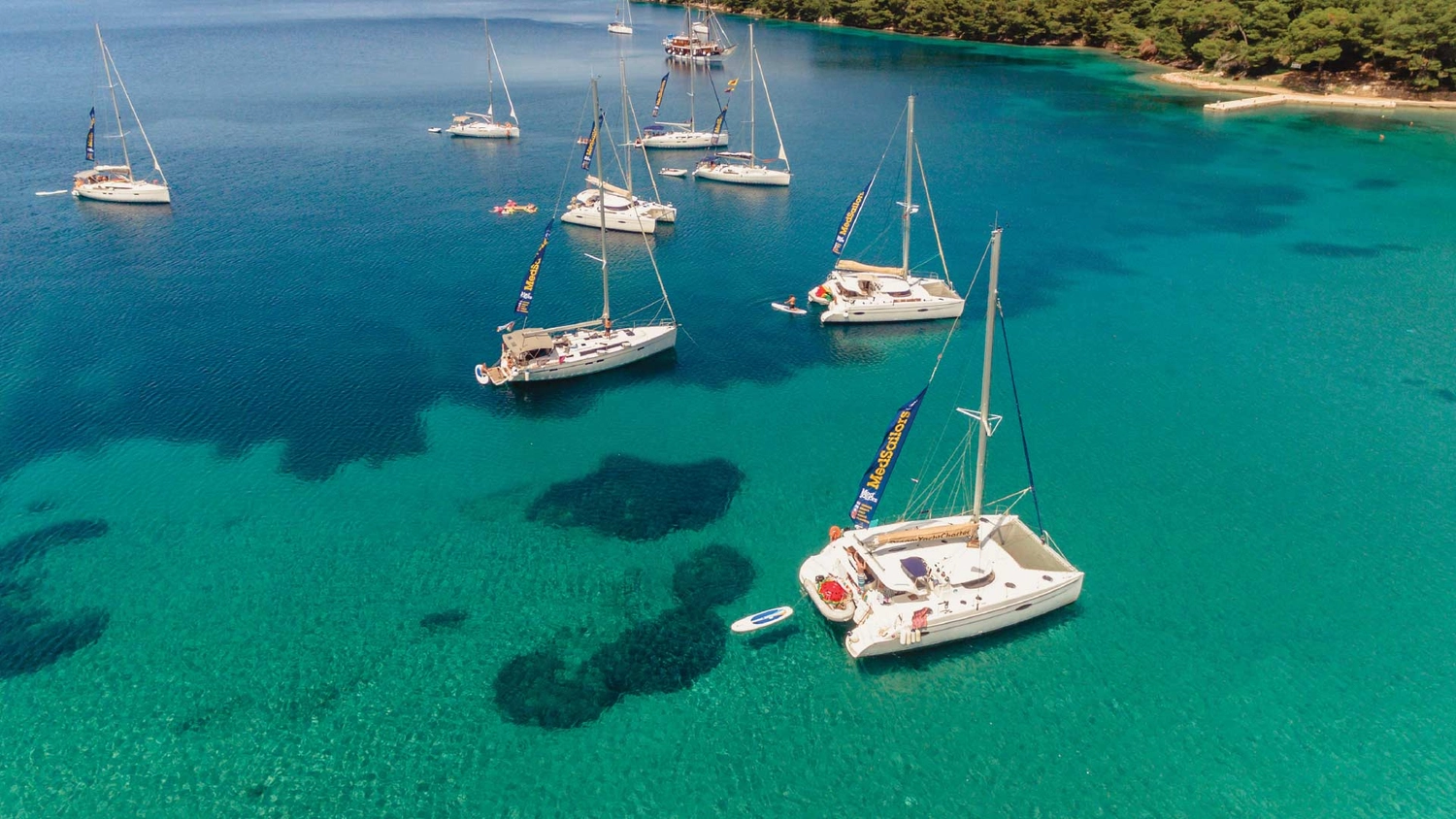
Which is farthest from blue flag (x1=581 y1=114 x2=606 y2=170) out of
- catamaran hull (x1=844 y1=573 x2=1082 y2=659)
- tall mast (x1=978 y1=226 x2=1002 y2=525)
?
catamaran hull (x1=844 y1=573 x2=1082 y2=659)

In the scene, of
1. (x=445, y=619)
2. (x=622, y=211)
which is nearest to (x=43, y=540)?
(x=445, y=619)

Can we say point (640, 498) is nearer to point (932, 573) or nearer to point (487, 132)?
point (932, 573)

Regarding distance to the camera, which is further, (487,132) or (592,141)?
(487,132)

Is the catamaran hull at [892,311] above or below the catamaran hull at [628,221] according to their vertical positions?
below

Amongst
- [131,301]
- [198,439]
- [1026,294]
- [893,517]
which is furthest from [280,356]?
[1026,294]

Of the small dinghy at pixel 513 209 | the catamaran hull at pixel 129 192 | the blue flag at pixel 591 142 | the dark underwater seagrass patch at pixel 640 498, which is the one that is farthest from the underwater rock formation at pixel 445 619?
the catamaran hull at pixel 129 192

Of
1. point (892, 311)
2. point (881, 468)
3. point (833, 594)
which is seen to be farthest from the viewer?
point (892, 311)

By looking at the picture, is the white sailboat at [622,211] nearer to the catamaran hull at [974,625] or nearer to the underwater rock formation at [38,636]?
the underwater rock formation at [38,636]
